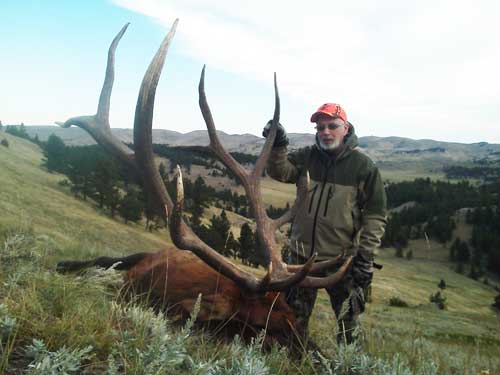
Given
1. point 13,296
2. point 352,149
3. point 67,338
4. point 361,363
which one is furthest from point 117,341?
point 352,149

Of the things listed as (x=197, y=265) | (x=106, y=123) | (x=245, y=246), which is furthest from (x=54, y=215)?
(x=245, y=246)

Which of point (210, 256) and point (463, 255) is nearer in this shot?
point (210, 256)

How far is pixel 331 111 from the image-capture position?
16.5ft

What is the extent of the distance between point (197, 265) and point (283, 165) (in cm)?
150

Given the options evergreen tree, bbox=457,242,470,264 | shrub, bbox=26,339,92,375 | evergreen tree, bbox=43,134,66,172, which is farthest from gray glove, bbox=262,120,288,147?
evergreen tree, bbox=457,242,470,264

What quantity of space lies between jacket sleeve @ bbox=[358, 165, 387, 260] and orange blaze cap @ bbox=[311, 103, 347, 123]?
0.66m

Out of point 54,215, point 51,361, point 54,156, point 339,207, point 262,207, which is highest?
point 339,207

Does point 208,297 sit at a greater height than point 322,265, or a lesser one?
lesser

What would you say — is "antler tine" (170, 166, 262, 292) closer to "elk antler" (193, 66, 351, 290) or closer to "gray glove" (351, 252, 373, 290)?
"elk antler" (193, 66, 351, 290)

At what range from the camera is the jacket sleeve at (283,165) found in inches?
215

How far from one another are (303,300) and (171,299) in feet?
4.45

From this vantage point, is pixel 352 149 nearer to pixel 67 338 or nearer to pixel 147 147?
pixel 147 147

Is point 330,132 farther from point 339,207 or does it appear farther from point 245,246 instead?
point 245,246

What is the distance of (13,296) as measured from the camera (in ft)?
9.17
